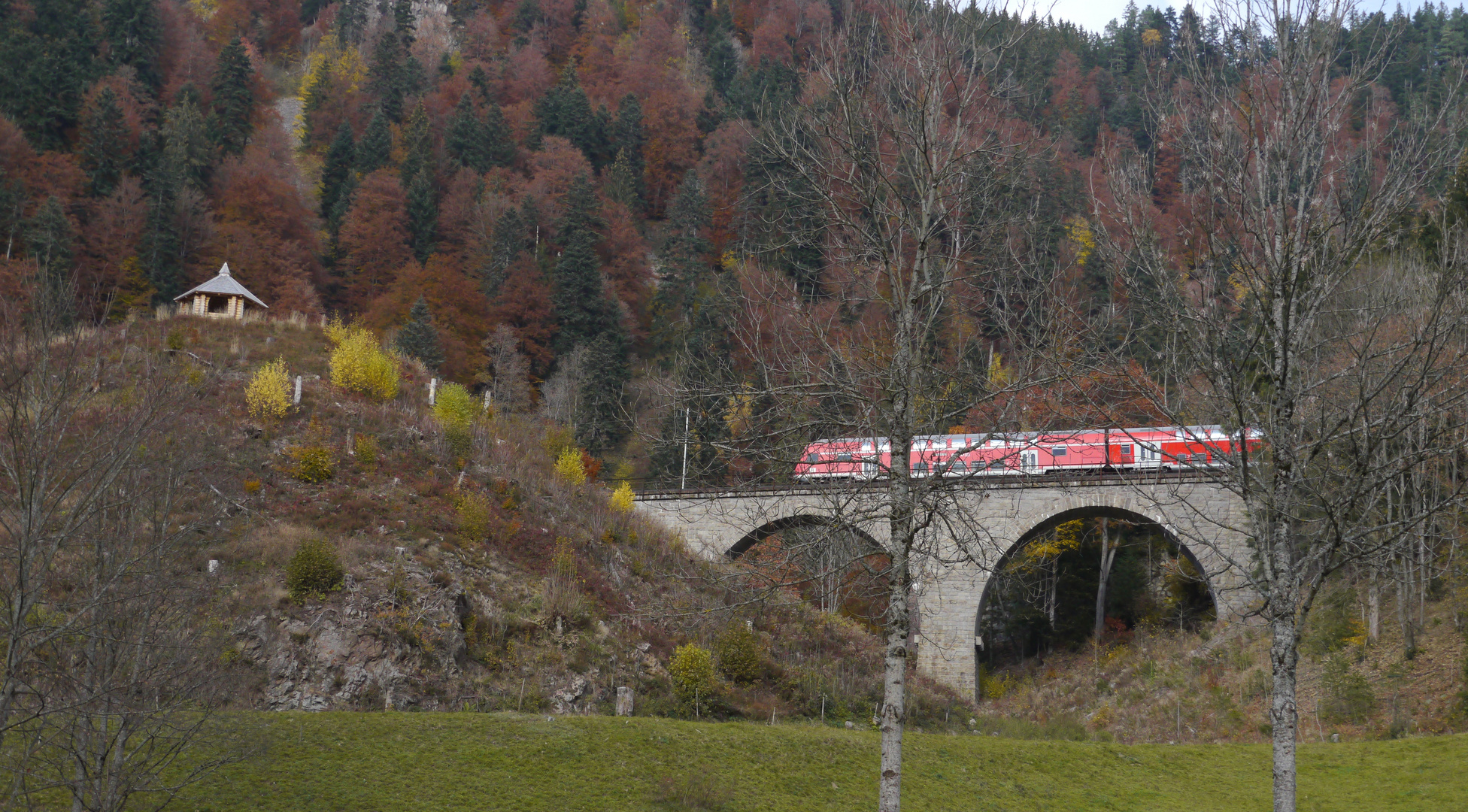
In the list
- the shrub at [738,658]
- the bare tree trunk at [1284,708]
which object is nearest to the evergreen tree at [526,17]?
the shrub at [738,658]

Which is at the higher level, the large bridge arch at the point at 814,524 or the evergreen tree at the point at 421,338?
the evergreen tree at the point at 421,338

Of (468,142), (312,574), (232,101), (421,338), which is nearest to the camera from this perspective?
(312,574)

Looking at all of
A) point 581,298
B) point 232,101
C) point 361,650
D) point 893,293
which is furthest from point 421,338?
point 893,293

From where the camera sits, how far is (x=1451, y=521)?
15391mm

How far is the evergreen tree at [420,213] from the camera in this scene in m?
50.6

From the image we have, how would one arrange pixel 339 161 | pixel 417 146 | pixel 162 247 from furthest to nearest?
pixel 339 161 < pixel 417 146 < pixel 162 247

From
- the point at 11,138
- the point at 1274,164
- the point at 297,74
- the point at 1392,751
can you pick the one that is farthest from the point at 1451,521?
the point at 297,74

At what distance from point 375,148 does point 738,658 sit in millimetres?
47790

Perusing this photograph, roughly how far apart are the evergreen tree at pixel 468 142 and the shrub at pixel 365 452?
131 feet

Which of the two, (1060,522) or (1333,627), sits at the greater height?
(1060,522)

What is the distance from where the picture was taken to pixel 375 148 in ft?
183

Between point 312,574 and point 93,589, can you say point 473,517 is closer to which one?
point 312,574

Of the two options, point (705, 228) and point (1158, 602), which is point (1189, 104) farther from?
point (705, 228)

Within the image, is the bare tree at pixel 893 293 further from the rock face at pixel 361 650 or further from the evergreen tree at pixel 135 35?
the evergreen tree at pixel 135 35
